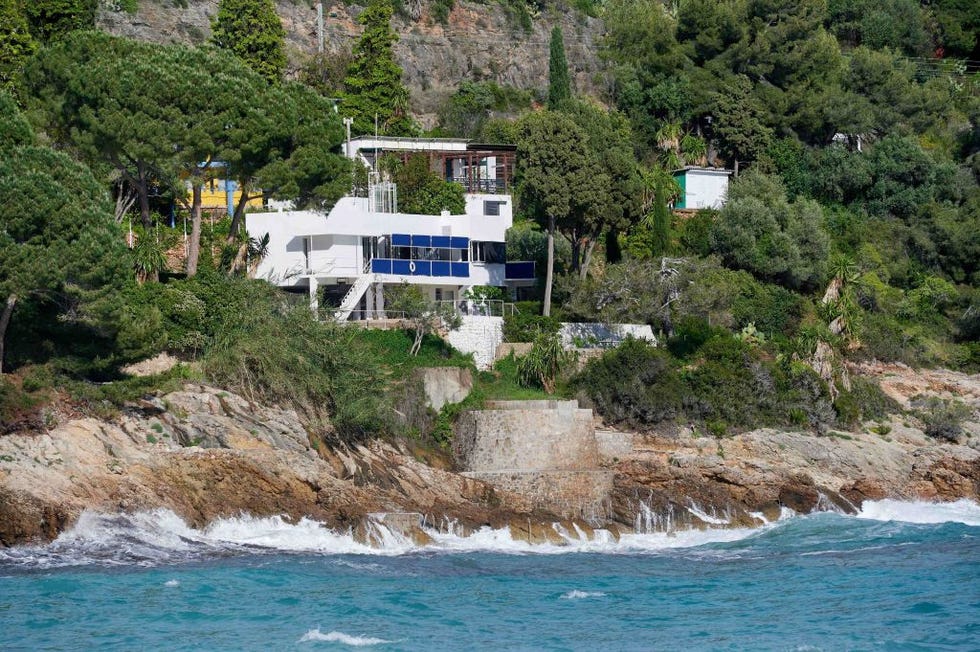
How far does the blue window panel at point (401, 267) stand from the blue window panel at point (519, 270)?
529cm

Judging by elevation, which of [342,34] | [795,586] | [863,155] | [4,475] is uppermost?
[342,34]

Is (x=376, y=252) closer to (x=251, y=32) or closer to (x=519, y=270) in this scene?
(x=519, y=270)

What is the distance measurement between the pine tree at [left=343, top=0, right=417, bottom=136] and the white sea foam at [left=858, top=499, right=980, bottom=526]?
32210 millimetres

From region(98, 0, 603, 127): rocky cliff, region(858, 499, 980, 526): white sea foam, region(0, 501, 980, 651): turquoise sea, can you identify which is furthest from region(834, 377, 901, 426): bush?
region(98, 0, 603, 127): rocky cliff

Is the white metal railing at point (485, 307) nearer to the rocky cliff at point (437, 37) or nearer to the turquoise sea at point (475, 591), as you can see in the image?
the turquoise sea at point (475, 591)

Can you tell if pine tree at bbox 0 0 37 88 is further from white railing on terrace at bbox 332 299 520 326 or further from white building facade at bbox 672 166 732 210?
white building facade at bbox 672 166 732 210

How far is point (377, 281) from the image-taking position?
5691 centimetres

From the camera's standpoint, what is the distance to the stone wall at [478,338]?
55062 millimetres

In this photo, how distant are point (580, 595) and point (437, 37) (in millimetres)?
60326

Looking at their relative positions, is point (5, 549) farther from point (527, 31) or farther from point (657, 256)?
point (527, 31)

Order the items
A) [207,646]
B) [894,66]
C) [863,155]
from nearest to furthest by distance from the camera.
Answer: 1. [207,646]
2. [863,155]
3. [894,66]

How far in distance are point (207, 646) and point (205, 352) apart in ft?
55.1

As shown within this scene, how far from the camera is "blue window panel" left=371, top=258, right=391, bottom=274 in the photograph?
5691cm

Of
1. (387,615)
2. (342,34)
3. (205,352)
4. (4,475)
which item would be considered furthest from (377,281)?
(342,34)
